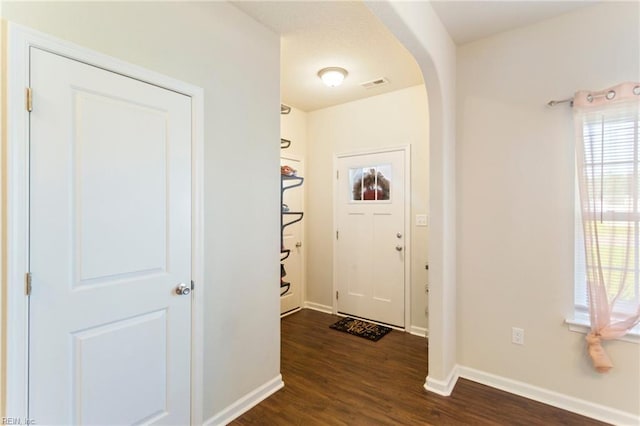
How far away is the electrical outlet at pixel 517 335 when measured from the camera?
7.65 feet

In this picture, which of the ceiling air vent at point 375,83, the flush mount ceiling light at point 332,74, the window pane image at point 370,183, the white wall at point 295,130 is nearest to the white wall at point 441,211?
the ceiling air vent at point 375,83

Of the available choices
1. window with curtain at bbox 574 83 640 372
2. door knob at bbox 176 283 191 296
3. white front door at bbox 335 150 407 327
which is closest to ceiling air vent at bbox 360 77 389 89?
white front door at bbox 335 150 407 327

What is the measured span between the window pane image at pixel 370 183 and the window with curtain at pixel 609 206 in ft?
6.06

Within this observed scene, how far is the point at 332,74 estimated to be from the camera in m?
2.91

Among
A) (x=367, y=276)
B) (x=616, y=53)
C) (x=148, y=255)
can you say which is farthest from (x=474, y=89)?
(x=148, y=255)

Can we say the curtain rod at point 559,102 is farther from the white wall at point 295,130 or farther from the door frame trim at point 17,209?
the door frame trim at point 17,209

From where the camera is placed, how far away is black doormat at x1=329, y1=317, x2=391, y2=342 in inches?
133

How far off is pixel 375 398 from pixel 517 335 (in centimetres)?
116

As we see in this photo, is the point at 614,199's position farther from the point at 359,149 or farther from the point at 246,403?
the point at 246,403

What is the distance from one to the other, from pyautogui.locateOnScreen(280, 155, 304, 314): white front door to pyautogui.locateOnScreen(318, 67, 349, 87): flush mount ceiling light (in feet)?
3.97

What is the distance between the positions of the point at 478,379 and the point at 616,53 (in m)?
2.45

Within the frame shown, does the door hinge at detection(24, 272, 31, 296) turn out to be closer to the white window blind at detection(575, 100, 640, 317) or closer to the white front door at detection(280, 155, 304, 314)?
the white front door at detection(280, 155, 304, 314)

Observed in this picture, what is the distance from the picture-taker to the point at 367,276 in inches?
151

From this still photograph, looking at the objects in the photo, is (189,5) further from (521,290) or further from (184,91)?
(521,290)
